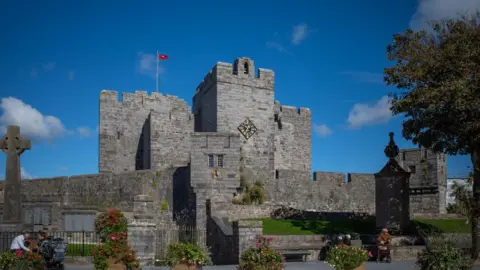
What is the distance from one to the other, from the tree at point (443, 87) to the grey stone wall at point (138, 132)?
19.2 meters

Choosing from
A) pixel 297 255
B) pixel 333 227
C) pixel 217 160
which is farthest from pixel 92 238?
pixel 333 227

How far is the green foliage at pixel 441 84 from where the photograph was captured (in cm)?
2062

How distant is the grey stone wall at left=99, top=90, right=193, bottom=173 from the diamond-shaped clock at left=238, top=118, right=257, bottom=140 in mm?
4953

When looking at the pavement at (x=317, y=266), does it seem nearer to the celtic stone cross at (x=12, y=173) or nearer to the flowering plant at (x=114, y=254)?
the flowering plant at (x=114, y=254)

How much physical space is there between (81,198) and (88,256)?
12389 mm

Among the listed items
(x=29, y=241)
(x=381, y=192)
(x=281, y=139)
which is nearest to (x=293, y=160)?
(x=281, y=139)

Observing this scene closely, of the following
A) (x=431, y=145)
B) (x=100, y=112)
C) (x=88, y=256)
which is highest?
(x=100, y=112)

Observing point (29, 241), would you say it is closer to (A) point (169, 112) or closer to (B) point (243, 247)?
(B) point (243, 247)

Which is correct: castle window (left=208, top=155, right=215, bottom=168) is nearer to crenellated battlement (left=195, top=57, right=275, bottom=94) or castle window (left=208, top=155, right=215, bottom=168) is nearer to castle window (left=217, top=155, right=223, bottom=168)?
castle window (left=217, top=155, right=223, bottom=168)

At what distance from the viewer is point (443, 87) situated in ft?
67.7

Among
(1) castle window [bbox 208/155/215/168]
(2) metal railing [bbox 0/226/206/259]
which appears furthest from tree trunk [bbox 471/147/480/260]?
(1) castle window [bbox 208/155/215/168]

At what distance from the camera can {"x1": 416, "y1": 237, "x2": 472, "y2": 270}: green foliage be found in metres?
13.0

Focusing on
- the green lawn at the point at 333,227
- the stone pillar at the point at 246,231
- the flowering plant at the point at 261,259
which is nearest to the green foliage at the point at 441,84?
the green lawn at the point at 333,227

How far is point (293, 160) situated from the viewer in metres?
43.2
